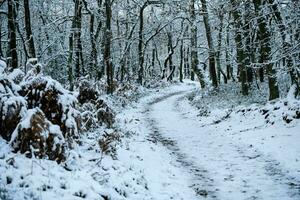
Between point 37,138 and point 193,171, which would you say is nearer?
point 37,138

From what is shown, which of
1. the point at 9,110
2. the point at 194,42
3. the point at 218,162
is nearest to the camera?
the point at 9,110

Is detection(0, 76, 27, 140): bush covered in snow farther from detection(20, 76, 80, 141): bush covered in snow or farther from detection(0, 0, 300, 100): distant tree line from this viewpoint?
detection(0, 0, 300, 100): distant tree line

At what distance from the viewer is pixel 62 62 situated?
37.1 meters

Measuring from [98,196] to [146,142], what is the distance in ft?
19.5

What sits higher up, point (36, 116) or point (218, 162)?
point (36, 116)

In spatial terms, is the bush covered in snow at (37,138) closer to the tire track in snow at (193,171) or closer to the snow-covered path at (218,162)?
the snow-covered path at (218,162)

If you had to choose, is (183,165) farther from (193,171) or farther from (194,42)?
(194,42)

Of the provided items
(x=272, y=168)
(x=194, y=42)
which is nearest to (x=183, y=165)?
(x=272, y=168)

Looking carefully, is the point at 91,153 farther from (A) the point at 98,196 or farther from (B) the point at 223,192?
(B) the point at 223,192

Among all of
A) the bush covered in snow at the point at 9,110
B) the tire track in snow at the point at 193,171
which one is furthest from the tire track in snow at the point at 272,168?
the bush covered in snow at the point at 9,110

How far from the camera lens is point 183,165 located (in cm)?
972

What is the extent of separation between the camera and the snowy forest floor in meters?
6.38

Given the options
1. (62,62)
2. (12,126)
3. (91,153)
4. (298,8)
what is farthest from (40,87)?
(62,62)

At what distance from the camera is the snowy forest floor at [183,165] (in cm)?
638
